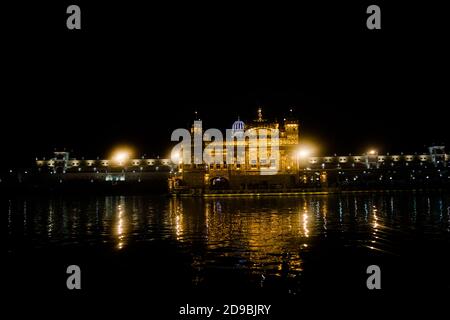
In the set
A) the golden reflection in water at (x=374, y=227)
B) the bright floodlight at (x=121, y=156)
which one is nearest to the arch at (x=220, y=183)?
the bright floodlight at (x=121, y=156)

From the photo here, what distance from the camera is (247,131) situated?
73.3 m

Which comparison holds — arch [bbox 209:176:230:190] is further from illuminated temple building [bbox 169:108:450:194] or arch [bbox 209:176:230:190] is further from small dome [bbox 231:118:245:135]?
small dome [bbox 231:118:245:135]

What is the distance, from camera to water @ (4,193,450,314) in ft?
44.1

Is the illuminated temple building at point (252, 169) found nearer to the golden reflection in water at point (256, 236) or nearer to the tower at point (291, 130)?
the tower at point (291, 130)

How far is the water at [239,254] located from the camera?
13.4 meters

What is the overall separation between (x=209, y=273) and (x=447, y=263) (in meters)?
8.79

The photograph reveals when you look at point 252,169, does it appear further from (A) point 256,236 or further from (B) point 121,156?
(A) point 256,236

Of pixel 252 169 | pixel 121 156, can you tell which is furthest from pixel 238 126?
pixel 121 156

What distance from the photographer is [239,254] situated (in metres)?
17.5

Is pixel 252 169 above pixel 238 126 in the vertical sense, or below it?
below

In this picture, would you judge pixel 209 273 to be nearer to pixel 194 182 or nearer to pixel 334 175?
pixel 194 182

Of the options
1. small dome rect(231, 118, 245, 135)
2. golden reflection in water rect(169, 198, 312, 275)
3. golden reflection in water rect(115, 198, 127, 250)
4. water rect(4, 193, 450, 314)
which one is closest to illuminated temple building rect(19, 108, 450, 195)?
small dome rect(231, 118, 245, 135)
